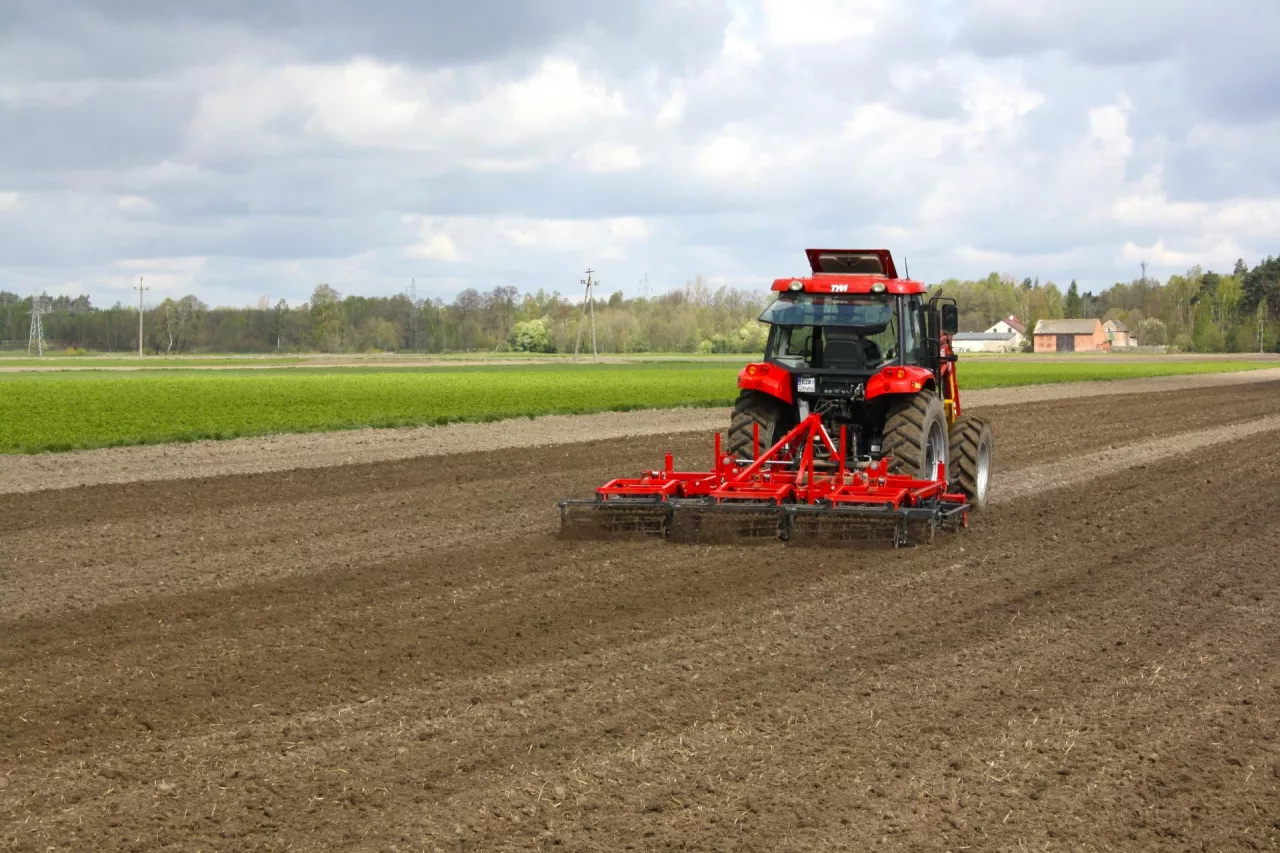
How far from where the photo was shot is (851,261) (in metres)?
12.9

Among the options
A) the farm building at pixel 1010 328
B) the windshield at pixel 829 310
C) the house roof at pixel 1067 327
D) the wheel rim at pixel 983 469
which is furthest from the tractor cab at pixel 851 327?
the farm building at pixel 1010 328

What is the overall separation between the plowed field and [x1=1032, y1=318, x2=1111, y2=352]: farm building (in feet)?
471

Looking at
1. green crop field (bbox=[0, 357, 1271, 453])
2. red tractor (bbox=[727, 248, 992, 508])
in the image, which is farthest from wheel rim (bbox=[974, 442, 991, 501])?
green crop field (bbox=[0, 357, 1271, 453])

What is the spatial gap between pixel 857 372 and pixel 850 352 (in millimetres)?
303

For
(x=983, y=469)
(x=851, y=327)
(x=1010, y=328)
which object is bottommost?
(x=983, y=469)

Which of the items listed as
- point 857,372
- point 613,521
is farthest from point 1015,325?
point 613,521

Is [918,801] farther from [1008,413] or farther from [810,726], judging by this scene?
[1008,413]

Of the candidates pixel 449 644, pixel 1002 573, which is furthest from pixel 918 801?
pixel 1002 573

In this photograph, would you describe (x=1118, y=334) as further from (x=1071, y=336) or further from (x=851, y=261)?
(x=851, y=261)

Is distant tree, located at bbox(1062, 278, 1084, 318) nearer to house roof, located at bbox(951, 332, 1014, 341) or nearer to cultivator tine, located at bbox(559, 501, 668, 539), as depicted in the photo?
house roof, located at bbox(951, 332, 1014, 341)

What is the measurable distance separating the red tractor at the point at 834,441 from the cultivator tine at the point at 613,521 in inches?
0.5

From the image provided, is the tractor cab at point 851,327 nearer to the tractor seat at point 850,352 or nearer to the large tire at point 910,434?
the tractor seat at point 850,352

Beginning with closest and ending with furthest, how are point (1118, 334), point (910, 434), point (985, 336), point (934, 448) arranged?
point (910, 434), point (934, 448), point (985, 336), point (1118, 334)

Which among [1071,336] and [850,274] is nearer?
[850,274]
